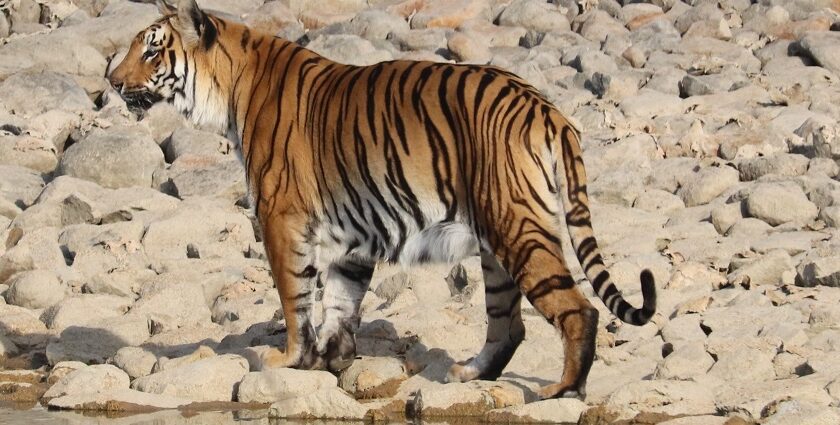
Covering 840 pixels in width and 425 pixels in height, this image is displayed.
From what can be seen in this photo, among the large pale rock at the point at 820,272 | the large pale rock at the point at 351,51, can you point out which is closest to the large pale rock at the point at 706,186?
the large pale rock at the point at 820,272

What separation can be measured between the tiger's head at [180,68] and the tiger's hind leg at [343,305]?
1150mm

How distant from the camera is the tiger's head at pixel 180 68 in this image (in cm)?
970

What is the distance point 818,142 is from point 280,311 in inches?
188

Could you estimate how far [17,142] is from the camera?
15367 millimetres

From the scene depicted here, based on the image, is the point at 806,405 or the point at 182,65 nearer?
the point at 806,405

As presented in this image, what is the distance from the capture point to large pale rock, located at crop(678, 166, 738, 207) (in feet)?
40.9

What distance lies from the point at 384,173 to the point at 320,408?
1.25 m

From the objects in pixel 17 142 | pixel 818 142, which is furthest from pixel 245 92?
pixel 17 142

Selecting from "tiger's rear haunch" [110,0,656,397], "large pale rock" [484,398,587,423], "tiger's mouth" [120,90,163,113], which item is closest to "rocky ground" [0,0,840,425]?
"large pale rock" [484,398,587,423]

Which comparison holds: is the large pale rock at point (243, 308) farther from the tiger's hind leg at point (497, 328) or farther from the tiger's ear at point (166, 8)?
the tiger's hind leg at point (497, 328)

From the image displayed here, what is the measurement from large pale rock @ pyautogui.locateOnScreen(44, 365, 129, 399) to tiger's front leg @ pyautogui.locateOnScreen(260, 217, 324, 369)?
2.66 feet

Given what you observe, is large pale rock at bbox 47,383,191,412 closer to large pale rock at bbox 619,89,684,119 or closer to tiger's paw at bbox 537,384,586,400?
tiger's paw at bbox 537,384,586,400

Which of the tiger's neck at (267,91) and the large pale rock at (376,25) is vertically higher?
the tiger's neck at (267,91)

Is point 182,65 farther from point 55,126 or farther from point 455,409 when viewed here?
point 55,126
